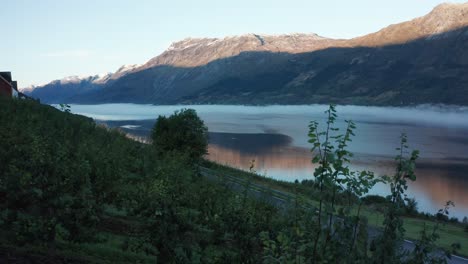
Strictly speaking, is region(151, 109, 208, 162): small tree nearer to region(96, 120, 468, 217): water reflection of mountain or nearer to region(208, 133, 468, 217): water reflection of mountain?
region(96, 120, 468, 217): water reflection of mountain

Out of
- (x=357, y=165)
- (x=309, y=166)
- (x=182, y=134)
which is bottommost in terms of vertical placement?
(x=309, y=166)

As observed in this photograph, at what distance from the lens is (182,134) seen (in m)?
58.9

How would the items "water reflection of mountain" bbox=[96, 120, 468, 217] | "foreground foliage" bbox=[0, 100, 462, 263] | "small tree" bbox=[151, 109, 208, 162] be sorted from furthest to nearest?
1. "water reflection of mountain" bbox=[96, 120, 468, 217]
2. "small tree" bbox=[151, 109, 208, 162]
3. "foreground foliage" bbox=[0, 100, 462, 263]

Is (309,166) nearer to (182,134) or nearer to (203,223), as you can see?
(182,134)

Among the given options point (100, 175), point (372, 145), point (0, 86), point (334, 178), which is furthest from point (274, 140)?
point (334, 178)

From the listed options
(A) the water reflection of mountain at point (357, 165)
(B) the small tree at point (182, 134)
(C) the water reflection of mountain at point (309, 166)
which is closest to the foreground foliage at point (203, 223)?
(B) the small tree at point (182, 134)

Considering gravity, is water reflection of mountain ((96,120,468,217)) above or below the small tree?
below

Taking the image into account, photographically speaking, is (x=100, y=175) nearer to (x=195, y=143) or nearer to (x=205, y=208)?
(x=205, y=208)

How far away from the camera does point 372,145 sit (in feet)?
356

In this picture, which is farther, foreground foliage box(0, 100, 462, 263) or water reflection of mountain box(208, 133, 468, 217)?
water reflection of mountain box(208, 133, 468, 217)

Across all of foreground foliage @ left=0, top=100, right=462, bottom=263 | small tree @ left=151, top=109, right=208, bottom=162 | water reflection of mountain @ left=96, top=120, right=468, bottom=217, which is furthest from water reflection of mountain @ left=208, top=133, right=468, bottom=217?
foreground foliage @ left=0, top=100, right=462, bottom=263

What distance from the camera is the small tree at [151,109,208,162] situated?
191 feet

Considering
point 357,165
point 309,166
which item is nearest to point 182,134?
point 309,166

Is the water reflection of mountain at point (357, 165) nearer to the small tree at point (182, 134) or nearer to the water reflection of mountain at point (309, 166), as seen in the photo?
the water reflection of mountain at point (309, 166)
